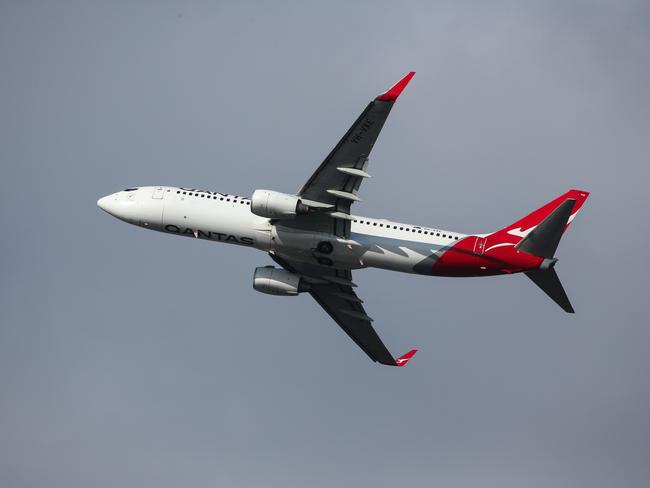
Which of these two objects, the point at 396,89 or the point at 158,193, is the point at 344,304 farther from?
the point at 396,89

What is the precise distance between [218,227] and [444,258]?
594 inches

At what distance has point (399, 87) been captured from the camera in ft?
191

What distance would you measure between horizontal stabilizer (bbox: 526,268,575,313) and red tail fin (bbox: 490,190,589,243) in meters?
2.62

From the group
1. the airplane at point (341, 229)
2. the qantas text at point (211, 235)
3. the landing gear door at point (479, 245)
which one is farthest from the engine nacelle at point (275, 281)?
the landing gear door at point (479, 245)

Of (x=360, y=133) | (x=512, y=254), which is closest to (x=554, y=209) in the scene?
(x=512, y=254)

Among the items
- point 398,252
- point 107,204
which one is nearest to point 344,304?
point 398,252

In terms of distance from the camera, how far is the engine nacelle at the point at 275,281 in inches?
2827

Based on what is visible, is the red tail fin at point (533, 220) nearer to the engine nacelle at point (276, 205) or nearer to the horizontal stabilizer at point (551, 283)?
the horizontal stabilizer at point (551, 283)

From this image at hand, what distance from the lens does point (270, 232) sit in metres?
67.7

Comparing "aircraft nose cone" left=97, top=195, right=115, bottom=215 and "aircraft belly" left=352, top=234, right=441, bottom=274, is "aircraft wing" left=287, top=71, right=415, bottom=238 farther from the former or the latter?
"aircraft nose cone" left=97, top=195, right=115, bottom=215

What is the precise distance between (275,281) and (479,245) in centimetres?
1487

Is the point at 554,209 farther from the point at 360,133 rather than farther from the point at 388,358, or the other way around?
the point at 388,358

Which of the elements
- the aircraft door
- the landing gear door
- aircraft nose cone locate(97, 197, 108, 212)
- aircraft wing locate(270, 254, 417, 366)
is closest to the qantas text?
the aircraft door

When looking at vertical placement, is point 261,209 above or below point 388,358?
above
